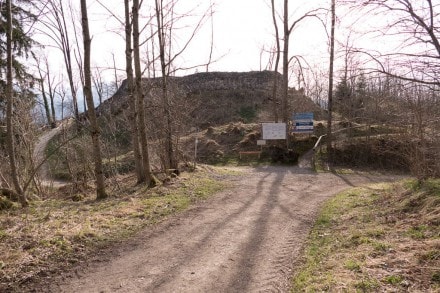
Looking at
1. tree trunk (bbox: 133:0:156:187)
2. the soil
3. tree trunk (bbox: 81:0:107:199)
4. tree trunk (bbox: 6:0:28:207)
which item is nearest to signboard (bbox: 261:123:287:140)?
tree trunk (bbox: 133:0:156:187)

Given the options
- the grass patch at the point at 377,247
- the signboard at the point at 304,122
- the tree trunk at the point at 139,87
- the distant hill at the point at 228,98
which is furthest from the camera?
the distant hill at the point at 228,98

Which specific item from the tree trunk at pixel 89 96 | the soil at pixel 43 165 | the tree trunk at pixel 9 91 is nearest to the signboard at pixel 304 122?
the soil at pixel 43 165

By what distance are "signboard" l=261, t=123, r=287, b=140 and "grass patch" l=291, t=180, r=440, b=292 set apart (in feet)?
38.8

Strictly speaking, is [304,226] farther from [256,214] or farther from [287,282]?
[287,282]

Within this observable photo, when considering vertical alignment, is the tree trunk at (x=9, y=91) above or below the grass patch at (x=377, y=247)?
above

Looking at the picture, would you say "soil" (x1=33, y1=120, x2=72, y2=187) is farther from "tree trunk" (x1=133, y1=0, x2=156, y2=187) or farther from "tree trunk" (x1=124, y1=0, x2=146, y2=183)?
"tree trunk" (x1=133, y1=0, x2=156, y2=187)

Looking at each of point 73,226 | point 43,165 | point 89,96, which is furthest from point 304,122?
point 73,226

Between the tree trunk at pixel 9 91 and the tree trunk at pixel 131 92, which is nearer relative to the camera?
the tree trunk at pixel 9 91

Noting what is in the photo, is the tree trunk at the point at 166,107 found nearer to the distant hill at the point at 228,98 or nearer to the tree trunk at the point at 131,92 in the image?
the tree trunk at the point at 131,92

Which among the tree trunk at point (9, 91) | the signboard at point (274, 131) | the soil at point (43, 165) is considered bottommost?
the soil at point (43, 165)

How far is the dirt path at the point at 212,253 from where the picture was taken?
4520 mm

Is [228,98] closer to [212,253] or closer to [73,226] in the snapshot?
[73,226]

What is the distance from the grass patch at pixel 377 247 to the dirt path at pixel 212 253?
39 cm

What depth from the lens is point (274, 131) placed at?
20.1 m
